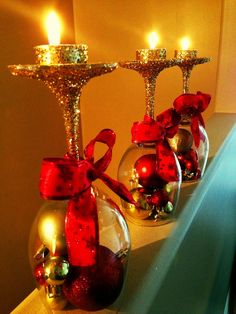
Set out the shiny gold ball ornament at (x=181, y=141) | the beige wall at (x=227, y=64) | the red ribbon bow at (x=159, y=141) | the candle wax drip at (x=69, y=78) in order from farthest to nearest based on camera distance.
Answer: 1. the beige wall at (x=227, y=64)
2. the shiny gold ball ornament at (x=181, y=141)
3. the red ribbon bow at (x=159, y=141)
4. the candle wax drip at (x=69, y=78)

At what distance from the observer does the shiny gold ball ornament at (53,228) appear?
1.07 feet

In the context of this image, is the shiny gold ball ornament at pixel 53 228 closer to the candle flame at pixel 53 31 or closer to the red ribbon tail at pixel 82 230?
the red ribbon tail at pixel 82 230

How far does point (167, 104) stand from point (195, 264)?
74 centimetres

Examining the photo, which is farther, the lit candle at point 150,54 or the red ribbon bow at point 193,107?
the red ribbon bow at point 193,107

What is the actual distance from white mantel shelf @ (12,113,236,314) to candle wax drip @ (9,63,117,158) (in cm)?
16

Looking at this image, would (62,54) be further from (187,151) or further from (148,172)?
(187,151)

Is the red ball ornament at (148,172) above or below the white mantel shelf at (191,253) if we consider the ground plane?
above

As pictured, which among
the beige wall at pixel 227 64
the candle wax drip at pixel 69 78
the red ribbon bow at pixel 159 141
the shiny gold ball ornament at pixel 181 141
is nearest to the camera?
the candle wax drip at pixel 69 78

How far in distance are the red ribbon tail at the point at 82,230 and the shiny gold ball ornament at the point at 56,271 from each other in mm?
10

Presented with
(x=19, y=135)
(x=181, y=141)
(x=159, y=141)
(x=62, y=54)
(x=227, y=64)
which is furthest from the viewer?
(x=19, y=135)

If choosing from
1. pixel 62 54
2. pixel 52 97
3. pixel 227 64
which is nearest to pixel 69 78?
pixel 62 54

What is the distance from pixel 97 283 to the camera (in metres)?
0.32

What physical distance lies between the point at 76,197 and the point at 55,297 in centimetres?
11

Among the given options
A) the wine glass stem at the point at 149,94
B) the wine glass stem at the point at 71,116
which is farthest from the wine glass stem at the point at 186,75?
the wine glass stem at the point at 71,116
